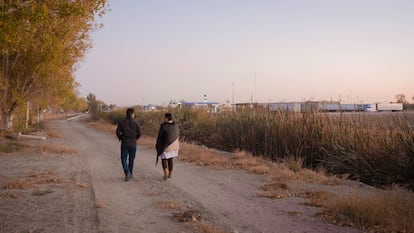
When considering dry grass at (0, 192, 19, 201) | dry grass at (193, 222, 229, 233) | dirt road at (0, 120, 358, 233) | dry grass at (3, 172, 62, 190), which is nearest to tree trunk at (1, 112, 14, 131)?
dirt road at (0, 120, 358, 233)

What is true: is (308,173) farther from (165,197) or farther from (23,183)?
(23,183)

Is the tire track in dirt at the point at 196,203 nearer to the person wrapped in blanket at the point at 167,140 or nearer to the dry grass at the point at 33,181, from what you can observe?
the person wrapped in blanket at the point at 167,140

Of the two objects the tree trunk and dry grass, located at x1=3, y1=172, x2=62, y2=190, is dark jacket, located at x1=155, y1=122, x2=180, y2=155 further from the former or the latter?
the tree trunk

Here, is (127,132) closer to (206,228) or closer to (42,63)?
(206,228)

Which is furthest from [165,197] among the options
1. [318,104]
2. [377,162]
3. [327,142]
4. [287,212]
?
[318,104]

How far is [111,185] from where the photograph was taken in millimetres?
10875

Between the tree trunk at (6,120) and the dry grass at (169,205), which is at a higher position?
the tree trunk at (6,120)

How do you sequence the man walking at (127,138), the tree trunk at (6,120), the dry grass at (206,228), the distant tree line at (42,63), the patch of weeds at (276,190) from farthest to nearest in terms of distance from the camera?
the tree trunk at (6,120) → the distant tree line at (42,63) → the man walking at (127,138) → the patch of weeds at (276,190) → the dry grass at (206,228)

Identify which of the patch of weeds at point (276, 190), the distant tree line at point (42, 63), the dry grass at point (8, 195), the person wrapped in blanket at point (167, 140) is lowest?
the patch of weeds at point (276, 190)

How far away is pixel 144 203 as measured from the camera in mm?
8805

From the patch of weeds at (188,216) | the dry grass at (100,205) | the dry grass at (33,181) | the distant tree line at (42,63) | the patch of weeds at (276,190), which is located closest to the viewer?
the patch of weeds at (188,216)

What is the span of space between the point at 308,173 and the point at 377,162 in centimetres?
218

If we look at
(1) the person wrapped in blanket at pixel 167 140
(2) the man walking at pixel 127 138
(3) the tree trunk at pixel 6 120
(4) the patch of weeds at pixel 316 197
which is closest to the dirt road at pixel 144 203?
(4) the patch of weeds at pixel 316 197

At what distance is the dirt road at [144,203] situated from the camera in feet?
23.2
